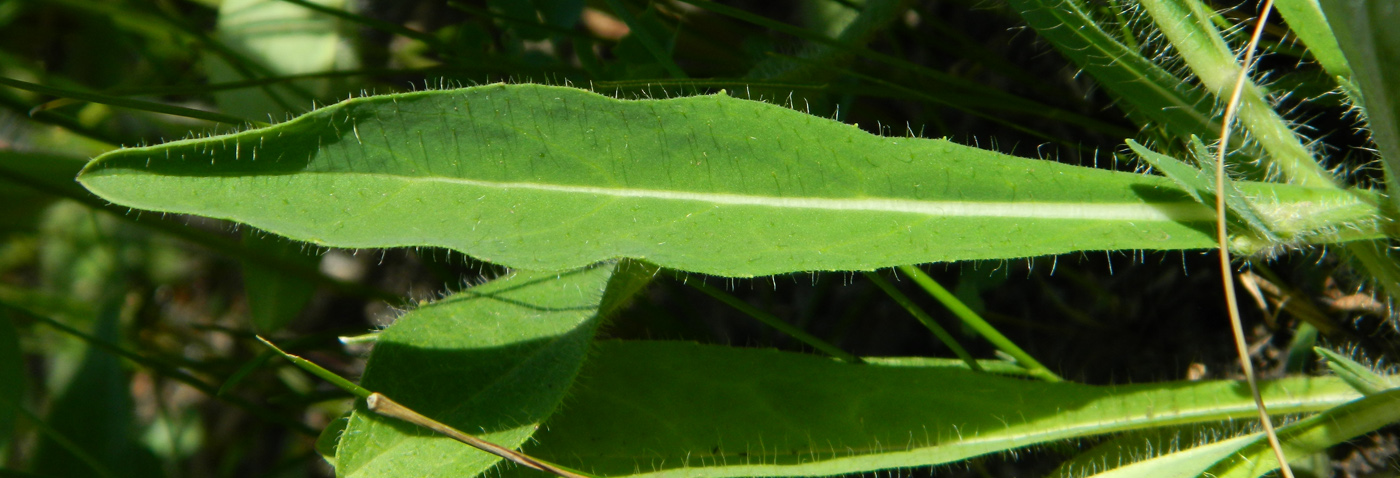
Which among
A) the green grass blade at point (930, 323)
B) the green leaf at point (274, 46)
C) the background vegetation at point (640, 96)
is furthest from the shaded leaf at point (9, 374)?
the green grass blade at point (930, 323)

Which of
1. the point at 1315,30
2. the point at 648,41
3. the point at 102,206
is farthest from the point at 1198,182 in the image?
the point at 102,206

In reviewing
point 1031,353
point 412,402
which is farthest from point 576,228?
point 1031,353

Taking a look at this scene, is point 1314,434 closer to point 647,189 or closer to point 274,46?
point 647,189

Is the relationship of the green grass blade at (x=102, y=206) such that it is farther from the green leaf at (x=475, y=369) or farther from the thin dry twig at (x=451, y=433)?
the thin dry twig at (x=451, y=433)

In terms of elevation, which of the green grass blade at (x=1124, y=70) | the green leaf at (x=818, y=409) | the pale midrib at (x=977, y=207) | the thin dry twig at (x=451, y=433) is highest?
the green grass blade at (x=1124, y=70)

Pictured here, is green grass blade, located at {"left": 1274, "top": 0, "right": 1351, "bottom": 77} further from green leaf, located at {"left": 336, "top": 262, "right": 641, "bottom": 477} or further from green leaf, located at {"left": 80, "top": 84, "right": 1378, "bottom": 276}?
green leaf, located at {"left": 336, "top": 262, "right": 641, "bottom": 477}

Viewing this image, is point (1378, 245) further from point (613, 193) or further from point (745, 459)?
point (613, 193)
